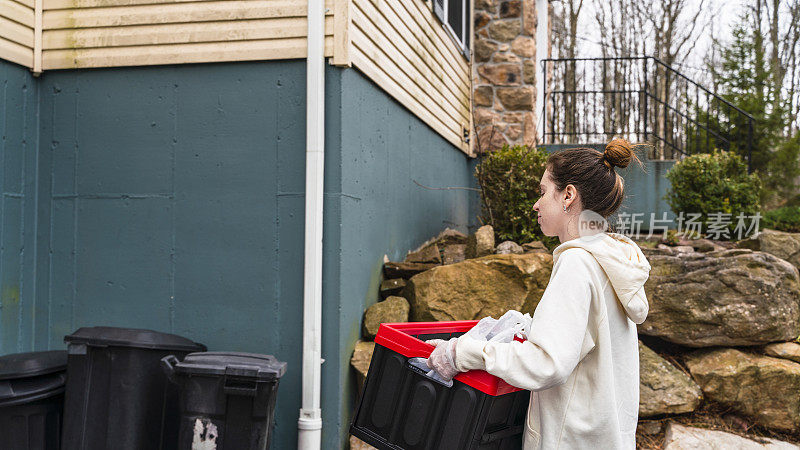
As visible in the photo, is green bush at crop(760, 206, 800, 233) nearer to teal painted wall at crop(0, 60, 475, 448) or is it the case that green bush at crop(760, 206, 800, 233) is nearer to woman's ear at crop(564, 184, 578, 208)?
teal painted wall at crop(0, 60, 475, 448)

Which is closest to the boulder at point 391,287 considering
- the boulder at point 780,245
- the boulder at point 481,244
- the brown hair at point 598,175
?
the boulder at point 481,244

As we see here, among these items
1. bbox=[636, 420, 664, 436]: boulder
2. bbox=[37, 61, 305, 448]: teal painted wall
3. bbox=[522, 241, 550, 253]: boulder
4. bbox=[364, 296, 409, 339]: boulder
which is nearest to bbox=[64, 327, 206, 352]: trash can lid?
bbox=[37, 61, 305, 448]: teal painted wall

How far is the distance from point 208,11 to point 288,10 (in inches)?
24.3

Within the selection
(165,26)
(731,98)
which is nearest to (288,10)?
(165,26)

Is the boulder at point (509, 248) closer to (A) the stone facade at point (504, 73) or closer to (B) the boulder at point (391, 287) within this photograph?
(B) the boulder at point (391, 287)

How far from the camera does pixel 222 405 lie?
3432mm

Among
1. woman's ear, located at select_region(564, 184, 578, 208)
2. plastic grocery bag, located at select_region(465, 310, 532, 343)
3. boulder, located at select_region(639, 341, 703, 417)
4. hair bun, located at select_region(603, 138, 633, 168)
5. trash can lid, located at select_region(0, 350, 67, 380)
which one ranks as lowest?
boulder, located at select_region(639, 341, 703, 417)

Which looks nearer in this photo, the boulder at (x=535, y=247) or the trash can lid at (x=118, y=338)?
the trash can lid at (x=118, y=338)

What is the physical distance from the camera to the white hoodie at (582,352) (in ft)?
6.14

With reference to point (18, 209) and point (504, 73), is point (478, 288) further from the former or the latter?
point (504, 73)

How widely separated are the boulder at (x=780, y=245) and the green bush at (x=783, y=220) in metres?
1.89

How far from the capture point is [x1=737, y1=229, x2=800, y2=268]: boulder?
749 centimetres

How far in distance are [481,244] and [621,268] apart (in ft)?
13.8

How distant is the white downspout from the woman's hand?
7.37ft
